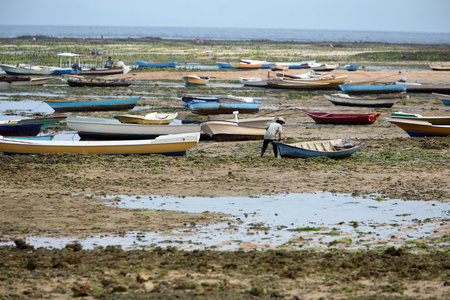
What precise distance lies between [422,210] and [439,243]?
96.5 inches

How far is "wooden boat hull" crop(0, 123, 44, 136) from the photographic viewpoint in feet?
66.4

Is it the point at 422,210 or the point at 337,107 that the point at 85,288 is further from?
the point at 337,107

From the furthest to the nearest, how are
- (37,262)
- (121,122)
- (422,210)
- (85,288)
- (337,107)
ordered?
(337,107) < (121,122) < (422,210) < (37,262) < (85,288)

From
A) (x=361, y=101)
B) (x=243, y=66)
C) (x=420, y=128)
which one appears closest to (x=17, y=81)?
(x=361, y=101)

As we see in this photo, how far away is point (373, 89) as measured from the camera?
36.9 metres

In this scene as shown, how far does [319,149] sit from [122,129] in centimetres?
700

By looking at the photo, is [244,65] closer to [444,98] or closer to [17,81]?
[17,81]

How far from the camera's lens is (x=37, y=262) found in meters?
8.67

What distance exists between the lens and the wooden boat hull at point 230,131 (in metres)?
20.7

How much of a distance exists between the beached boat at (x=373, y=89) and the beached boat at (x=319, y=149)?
63.6ft

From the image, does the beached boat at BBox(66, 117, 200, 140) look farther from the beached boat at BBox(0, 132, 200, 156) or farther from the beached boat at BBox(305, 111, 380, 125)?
the beached boat at BBox(305, 111, 380, 125)

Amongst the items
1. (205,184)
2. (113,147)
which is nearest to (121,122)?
(113,147)

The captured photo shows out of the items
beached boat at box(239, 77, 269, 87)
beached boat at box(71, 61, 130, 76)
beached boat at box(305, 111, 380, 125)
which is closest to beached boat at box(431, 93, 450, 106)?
beached boat at box(305, 111, 380, 125)

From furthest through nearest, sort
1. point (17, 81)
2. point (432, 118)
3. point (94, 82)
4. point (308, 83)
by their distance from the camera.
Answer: point (308, 83), point (17, 81), point (94, 82), point (432, 118)
